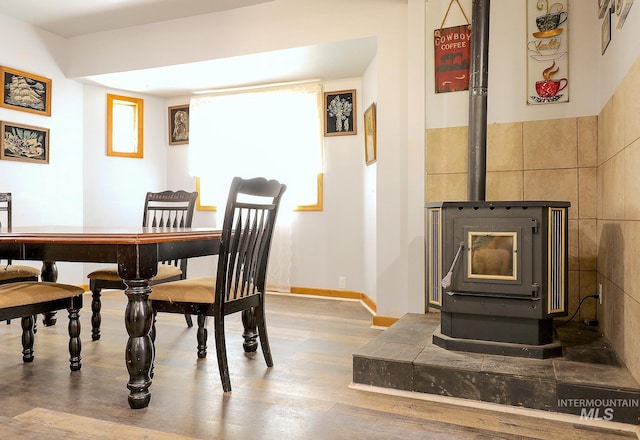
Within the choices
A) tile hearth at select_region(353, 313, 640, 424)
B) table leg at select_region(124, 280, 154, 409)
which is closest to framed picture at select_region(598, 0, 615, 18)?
tile hearth at select_region(353, 313, 640, 424)

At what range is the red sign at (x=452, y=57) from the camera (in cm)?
318

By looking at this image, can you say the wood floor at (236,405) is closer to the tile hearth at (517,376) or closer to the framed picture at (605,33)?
the tile hearth at (517,376)

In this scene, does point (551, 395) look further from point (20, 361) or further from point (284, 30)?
point (284, 30)

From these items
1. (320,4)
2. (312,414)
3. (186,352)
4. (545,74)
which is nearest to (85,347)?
(186,352)

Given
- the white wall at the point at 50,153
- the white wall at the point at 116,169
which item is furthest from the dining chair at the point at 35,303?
the white wall at the point at 116,169

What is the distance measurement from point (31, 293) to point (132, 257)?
25.5 inches

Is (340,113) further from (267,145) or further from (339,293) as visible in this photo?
(339,293)

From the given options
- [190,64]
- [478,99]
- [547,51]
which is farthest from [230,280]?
[190,64]

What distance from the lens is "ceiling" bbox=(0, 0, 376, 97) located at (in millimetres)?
3902

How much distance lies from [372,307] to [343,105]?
1975mm

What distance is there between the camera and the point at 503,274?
2248 mm

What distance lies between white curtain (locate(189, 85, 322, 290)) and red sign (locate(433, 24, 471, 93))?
1631 mm

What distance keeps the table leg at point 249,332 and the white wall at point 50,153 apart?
2.80 metres

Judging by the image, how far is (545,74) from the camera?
Answer: 298cm
